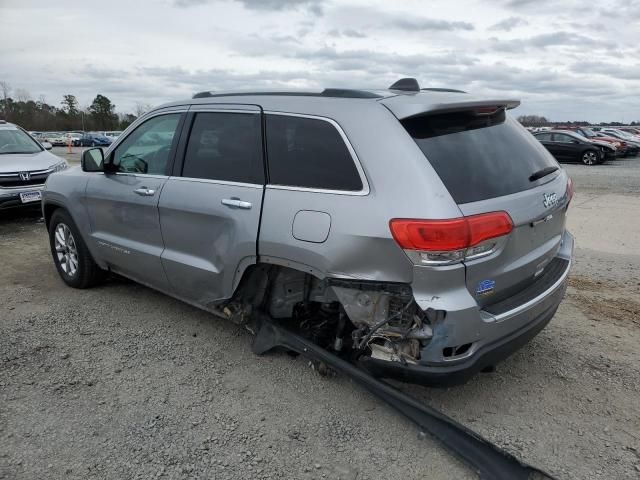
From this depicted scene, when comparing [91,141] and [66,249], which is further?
[91,141]

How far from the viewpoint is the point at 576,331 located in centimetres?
423

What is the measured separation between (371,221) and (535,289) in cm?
116

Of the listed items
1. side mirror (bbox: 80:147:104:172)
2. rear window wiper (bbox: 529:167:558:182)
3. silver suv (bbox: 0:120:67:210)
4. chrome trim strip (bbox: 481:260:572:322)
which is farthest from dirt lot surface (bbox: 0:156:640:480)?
silver suv (bbox: 0:120:67:210)

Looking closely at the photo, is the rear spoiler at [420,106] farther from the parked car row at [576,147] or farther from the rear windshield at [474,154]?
the parked car row at [576,147]

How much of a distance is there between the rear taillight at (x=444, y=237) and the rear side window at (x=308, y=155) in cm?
40

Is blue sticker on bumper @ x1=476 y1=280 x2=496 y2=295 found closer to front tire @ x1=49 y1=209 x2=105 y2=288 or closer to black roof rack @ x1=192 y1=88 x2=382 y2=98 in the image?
black roof rack @ x1=192 y1=88 x2=382 y2=98

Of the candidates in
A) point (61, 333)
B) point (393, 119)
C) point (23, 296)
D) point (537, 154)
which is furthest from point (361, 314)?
point (23, 296)

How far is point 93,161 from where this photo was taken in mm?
4652

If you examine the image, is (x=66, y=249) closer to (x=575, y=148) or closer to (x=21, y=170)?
(x=21, y=170)

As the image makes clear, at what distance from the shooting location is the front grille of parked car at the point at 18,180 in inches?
321

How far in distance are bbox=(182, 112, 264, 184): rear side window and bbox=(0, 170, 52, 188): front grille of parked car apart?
5744 millimetres

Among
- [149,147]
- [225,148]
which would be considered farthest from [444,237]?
[149,147]

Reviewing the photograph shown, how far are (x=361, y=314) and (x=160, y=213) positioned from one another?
1.84 metres

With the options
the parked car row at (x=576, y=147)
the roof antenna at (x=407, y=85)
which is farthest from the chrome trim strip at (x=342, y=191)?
the parked car row at (x=576, y=147)
